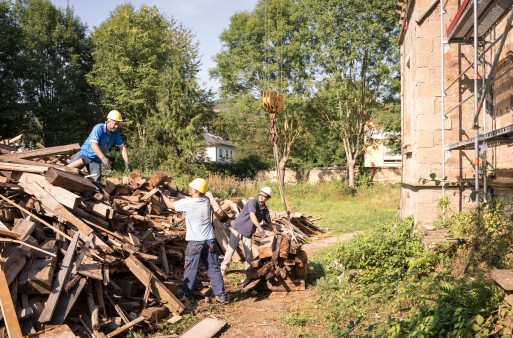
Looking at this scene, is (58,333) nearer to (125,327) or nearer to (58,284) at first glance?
(58,284)

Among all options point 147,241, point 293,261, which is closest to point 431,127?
point 293,261

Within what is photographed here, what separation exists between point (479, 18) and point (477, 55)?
128 centimetres

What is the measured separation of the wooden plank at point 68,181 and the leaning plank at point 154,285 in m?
1.53

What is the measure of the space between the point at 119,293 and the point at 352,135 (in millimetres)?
26141

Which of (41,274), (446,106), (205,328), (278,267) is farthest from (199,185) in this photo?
(446,106)

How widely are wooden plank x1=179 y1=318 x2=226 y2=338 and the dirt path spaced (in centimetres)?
11

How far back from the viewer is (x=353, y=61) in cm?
2922

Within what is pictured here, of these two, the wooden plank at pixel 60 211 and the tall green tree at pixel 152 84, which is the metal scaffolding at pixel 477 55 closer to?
the wooden plank at pixel 60 211

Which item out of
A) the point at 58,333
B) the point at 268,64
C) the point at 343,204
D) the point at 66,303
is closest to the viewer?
the point at 58,333

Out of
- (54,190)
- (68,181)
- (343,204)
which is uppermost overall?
(68,181)

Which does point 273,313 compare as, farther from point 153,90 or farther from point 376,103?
point 153,90

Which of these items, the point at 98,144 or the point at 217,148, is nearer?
the point at 98,144

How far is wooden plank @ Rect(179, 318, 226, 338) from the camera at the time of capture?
18.7 ft

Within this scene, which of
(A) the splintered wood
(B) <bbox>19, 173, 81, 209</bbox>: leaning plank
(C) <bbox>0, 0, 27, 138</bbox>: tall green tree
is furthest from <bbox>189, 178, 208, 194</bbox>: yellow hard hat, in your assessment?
(C) <bbox>0, 0, 27, 138</bbox>: tall green tree
